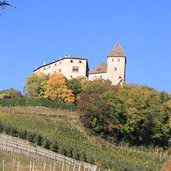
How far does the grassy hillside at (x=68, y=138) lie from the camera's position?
47797 millimetres

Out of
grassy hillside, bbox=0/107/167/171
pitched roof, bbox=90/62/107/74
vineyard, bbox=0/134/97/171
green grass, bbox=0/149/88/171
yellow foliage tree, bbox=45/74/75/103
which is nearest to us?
green grass, bbox=0/149/88/171

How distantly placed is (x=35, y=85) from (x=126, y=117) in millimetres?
39090

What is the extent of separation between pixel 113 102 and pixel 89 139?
6.07 meters

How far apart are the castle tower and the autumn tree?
1636 centimetres

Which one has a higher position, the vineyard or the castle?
the castle

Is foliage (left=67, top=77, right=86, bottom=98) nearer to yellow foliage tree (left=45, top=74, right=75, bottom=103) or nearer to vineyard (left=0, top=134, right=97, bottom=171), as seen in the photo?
yellow foliage tree (left=45, top=74, right=75, bottom=103)

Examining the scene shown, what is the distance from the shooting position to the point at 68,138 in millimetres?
61000

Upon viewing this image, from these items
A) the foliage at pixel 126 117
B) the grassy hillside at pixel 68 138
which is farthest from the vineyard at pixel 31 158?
the foliage at pixel 126 117

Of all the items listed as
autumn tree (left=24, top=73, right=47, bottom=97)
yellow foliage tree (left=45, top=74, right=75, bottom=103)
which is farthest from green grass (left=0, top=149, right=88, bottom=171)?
autumn tree (left=24, top=73, right=47, bottom=97)

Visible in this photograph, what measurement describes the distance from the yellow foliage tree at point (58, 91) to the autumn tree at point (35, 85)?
15.2ft

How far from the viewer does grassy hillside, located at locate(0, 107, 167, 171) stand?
47797 millimetres

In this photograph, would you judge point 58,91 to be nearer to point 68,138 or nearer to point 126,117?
point 126,117

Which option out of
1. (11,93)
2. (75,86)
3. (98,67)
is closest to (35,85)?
(11,93)

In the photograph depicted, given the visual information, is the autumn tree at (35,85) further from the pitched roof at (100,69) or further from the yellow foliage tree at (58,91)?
the pitched roof at (100,69)
